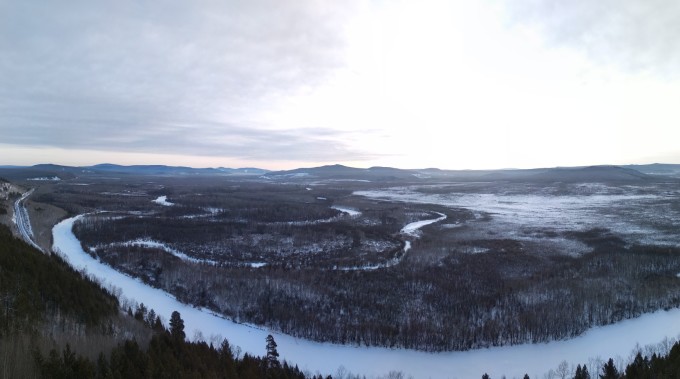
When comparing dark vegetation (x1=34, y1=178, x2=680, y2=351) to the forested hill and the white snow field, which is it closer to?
the white snow field

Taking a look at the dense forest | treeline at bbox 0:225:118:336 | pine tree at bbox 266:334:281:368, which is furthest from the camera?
the dense forest

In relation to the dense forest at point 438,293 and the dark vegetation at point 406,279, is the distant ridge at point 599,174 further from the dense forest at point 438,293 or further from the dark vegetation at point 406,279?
the dense forest at point 438,293

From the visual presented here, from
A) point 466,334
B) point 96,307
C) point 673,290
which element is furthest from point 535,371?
point 96,307

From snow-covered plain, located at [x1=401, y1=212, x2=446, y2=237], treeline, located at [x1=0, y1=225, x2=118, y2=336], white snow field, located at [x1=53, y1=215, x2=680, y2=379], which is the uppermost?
treeline, located at [x1=0, y1=225, x2=118, y2=336]

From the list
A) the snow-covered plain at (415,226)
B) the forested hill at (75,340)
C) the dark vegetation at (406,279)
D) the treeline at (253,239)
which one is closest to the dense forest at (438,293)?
the dark vegetation at (406,279)

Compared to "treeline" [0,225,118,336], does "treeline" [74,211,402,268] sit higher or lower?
lower

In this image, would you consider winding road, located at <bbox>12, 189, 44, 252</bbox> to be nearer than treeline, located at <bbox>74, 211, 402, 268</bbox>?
Yes

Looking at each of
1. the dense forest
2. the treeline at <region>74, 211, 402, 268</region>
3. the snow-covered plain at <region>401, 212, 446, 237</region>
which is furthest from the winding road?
the snow-covered plain at <region>401, 212, 446, 237</region>

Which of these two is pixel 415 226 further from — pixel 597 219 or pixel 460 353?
pixel 460 353
